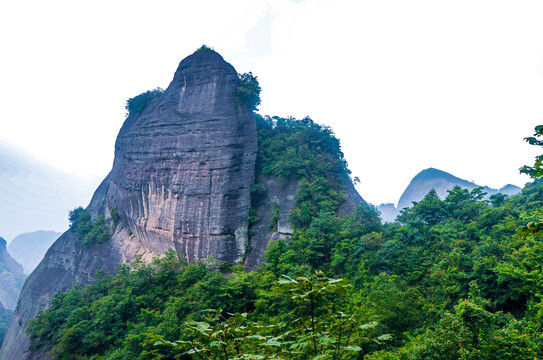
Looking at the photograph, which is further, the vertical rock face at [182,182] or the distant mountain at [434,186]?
the distant mountain at [434,186]

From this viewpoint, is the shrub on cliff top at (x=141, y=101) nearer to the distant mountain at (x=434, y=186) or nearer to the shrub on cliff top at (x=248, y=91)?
the shrub on cliff top at (x=248, y=91)

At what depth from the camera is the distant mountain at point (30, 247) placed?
101681mm

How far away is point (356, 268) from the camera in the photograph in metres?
12.5

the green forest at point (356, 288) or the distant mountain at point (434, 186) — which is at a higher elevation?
the distant mountain at point (434, 186)

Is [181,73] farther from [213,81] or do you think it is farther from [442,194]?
[442,194]

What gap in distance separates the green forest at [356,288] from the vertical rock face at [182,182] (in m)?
1.73

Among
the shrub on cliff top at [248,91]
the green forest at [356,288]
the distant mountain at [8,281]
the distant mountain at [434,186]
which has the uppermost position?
the shrub on cliff top at [248,91]

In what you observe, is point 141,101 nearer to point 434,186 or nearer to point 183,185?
point 183,185

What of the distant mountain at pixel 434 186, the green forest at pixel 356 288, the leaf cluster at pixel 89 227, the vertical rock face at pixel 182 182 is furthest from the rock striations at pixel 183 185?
the distant mountain at pixel 434 186

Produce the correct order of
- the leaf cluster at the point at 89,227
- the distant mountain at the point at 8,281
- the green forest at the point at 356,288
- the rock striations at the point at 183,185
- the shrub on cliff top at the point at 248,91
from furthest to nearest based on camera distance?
the distant mountain at the point at 8,281, the leaf cluster at the point at 89,227, the shrub on cliff top at the point at 248,91, the rock striations at the point at 183,185, the green forest at the point at 356,288

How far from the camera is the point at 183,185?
1958cm

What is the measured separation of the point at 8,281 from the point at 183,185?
5975cm

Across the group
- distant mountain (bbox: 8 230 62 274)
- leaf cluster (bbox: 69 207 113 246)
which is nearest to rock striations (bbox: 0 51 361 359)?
leaf cluster (bbox: 69 207 113 246)

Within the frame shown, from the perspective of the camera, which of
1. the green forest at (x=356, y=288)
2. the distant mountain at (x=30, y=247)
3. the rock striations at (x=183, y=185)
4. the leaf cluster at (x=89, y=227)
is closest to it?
the green forest at (x=356, y=288)
